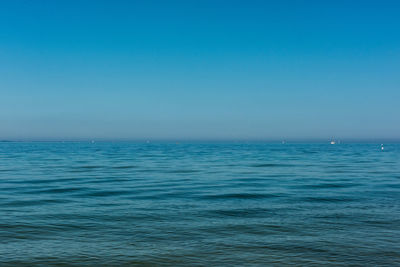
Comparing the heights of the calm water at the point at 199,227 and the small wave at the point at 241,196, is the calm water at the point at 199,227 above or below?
above

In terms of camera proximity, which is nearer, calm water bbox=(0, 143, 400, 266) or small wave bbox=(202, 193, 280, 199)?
calm water bbox=(0, 143, 400, 266)

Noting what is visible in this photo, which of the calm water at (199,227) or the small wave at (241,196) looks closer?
the calm water at (199,227)

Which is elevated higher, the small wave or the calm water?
the calm water

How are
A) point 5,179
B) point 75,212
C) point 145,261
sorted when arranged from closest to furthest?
point 145,261, point 75,212, point 5,179

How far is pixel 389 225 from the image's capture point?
13188mm

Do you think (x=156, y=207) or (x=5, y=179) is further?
(x=5, y=179)

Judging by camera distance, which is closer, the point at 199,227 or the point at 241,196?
the point at 199,227

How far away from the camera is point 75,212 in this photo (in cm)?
1584

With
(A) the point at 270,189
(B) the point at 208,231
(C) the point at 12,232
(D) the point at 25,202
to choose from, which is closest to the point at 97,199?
(D) the point at 25,202

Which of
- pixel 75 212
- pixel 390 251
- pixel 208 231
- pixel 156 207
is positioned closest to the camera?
pixel 390 251

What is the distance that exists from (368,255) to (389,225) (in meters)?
3.80

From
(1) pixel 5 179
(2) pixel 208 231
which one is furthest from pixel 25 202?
(1) pixel 5 179

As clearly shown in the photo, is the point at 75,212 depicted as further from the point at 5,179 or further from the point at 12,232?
the point at 5,179

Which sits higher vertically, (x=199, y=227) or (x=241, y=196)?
(x=199, y=227)
